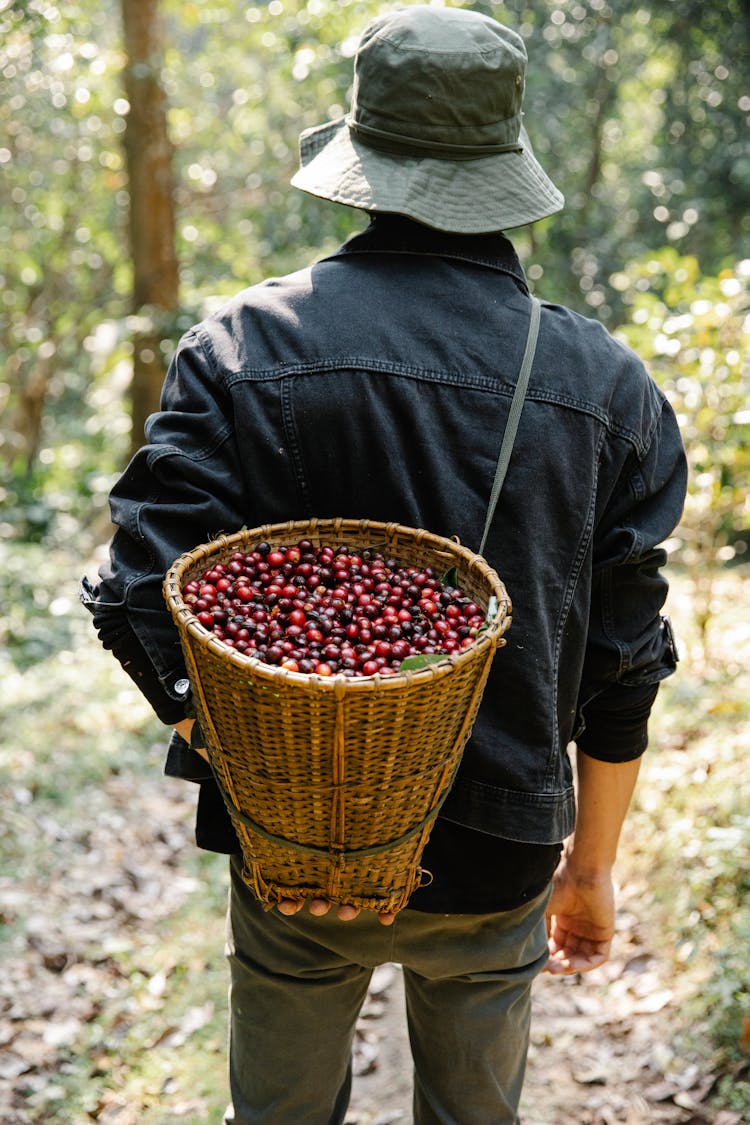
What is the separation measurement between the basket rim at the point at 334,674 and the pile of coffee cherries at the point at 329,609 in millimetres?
29

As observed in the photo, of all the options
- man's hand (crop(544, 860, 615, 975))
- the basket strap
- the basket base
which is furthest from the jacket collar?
man's hand (crop(544, 860, 615, 975))

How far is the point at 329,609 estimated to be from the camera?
1430 millimetres

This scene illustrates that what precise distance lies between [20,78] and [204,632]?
8.16m

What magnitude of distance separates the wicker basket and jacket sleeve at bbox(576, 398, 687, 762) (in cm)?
39

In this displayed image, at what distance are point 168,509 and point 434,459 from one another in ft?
1.45

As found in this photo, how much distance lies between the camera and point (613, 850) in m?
2.10

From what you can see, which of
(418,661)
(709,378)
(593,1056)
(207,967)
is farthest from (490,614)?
(709,378)

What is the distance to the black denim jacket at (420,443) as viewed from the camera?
1.60 meters

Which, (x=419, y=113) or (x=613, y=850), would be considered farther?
(x=613, y=850)

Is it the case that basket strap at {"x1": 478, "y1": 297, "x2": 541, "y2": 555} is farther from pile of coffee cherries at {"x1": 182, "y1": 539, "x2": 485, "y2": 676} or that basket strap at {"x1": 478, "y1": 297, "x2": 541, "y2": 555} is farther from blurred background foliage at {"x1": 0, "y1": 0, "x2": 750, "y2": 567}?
blurred background foliage at {"x1": 0, "y1": 0, "x2": 750, "y2": 567}

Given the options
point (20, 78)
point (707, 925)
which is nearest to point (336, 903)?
point (707, 925)

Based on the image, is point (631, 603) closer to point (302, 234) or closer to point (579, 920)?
point (579, 920)

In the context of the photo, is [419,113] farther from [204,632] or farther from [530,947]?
[530,947]

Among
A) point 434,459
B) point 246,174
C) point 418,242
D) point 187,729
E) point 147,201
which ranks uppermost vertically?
point 418,242
